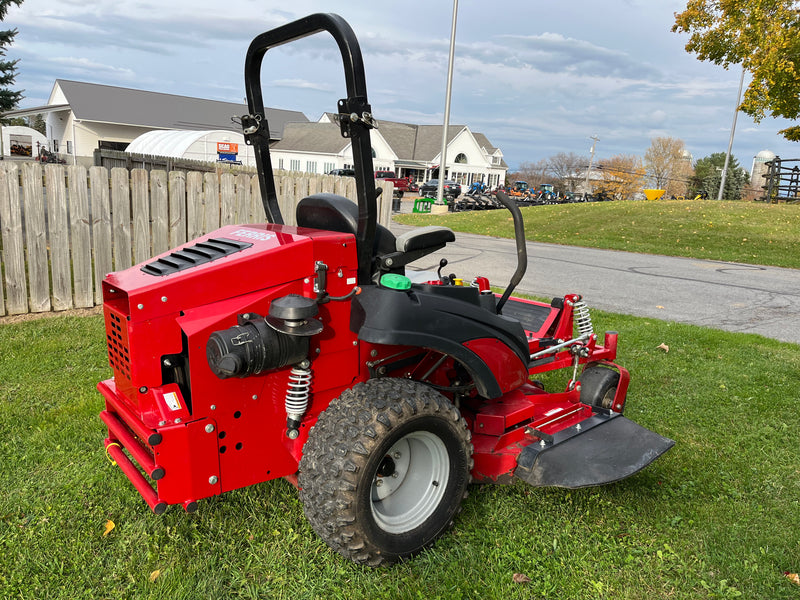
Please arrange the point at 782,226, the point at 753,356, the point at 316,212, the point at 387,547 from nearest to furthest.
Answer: the point at 387,547
the point at 316,212
the point at 753,356
the point at 782,226

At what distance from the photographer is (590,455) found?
320 centimetres

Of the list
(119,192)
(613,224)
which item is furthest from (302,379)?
(613,224)

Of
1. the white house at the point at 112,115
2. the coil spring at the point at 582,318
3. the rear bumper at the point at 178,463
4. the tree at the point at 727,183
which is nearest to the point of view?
A: the rear bumper at the point at 178,463

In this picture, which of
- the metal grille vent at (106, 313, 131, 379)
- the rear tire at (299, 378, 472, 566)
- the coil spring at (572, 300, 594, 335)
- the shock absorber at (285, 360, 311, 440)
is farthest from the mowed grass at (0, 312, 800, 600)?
the coil spring at (572, 300, 594, 335)

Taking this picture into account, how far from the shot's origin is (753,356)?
5.90m

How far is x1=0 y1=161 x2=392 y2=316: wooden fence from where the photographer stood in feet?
19.7

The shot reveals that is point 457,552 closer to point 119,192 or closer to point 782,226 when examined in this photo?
point 119,192

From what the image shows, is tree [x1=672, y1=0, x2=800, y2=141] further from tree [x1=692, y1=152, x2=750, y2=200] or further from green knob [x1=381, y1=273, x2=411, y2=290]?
tree [x1=692, y1=152, x2=750, y2=200]

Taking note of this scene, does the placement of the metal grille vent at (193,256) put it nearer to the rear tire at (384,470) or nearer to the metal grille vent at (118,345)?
the metal grille vent at (118,345)

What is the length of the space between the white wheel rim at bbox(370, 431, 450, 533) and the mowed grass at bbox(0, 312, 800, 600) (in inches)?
8.1

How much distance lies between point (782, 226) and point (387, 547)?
1831cm

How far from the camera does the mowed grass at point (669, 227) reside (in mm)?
14492

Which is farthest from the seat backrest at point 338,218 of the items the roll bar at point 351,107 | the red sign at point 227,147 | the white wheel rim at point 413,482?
the red sign at point 227,147

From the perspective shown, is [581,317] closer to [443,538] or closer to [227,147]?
[443,538]
